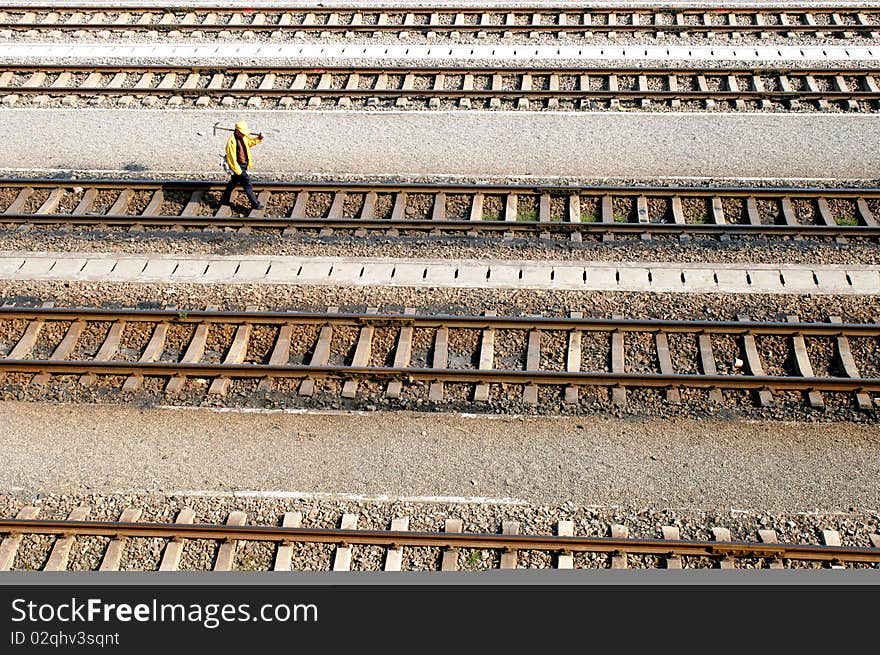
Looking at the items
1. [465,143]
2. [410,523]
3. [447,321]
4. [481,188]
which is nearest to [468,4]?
[465,143]

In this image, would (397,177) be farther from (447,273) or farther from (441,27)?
(441,27)

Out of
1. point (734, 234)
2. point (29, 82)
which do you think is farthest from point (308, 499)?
point (29, 82)

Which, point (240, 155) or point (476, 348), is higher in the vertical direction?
point (240, 155)

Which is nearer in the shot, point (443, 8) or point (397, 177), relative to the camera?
point (397, 177)

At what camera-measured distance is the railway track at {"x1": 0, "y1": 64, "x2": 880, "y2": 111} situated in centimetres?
1784

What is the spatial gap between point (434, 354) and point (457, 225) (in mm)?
3087

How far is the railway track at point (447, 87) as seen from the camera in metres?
17.8

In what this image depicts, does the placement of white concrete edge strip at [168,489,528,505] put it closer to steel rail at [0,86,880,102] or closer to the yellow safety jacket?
the yellow safety jacket

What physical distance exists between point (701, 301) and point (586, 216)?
260cm

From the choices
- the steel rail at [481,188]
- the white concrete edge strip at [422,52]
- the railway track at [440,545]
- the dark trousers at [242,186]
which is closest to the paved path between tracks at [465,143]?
the steel rail at [481,188]

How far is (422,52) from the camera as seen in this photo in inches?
774

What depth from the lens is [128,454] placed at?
36.6 ft

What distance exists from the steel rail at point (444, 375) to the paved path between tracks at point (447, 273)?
207 centimetres

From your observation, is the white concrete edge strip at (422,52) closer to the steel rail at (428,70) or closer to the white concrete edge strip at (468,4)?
the steel rail at (428,70)
